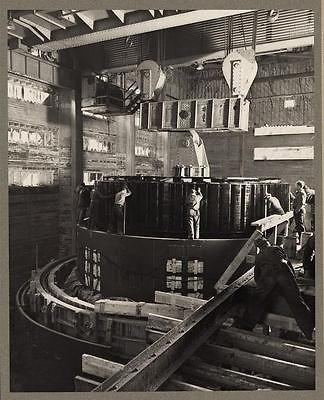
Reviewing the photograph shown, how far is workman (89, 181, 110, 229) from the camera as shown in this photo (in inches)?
350

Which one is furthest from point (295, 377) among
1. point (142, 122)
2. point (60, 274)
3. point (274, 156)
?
point (274, 156)

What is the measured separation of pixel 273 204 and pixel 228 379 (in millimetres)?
5501

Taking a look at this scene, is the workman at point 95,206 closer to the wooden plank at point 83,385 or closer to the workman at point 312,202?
the workman at point 312,202

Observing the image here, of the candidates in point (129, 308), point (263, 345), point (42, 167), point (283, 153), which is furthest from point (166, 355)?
point (283, 153)

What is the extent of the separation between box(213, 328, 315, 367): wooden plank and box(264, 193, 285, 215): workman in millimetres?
4707

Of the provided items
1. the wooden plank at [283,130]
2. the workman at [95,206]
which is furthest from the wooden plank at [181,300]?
the wooden plank at [283,130]

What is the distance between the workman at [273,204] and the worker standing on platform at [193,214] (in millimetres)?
1595

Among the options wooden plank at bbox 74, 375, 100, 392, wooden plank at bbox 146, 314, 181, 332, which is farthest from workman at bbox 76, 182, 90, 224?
wooden plank at bbox 74, 375, 100, 392

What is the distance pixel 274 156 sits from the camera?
1744cm

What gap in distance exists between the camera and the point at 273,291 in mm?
4625

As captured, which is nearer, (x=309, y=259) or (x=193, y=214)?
(x=309, y=259)

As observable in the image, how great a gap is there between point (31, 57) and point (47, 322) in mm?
7369

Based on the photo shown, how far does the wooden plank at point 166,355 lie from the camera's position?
10.3 feet

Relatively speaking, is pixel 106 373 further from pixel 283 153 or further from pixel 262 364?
pixel 283 153
